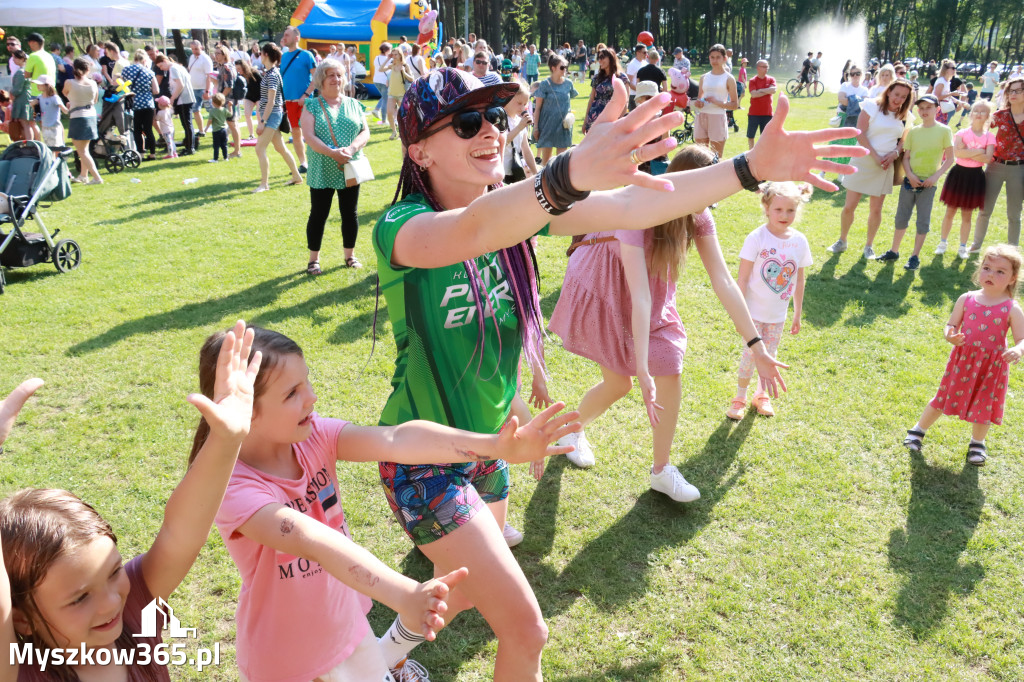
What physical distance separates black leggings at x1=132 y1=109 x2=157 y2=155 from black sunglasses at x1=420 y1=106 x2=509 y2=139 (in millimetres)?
14683

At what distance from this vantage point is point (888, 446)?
4859 mm

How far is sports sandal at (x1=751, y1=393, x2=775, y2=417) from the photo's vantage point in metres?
5.25

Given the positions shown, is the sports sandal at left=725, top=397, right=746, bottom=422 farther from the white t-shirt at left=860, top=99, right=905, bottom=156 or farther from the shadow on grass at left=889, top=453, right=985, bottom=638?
the white t-shirt at left=860, top=99, right=905, bottom=156

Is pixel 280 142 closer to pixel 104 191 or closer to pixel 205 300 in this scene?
pixel 104 191

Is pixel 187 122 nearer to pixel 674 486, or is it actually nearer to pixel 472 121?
pixel 674 486

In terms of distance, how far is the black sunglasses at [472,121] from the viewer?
2.17m

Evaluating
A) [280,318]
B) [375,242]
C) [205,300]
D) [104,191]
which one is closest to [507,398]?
[375,242]

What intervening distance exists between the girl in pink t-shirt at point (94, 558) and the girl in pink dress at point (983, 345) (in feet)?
14.1

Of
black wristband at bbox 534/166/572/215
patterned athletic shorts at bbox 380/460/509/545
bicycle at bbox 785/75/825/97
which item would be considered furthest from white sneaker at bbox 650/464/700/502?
bicycle at bbox 785/75/825/97

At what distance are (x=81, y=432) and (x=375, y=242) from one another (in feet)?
12.3

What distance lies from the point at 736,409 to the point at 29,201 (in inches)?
290

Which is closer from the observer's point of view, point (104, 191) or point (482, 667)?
point (482, 667)

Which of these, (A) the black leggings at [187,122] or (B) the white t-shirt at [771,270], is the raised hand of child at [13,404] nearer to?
(B) the white t-shirt at [771,270]

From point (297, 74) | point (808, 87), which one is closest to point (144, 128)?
point (297, 74)
